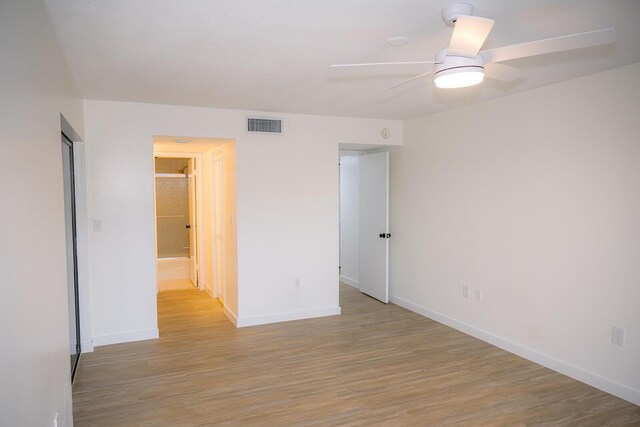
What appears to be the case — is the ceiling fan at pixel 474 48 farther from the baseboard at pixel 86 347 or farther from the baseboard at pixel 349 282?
the baseboard at pixel 349 282

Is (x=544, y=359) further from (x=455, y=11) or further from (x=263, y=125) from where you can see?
(x=263, y=125)

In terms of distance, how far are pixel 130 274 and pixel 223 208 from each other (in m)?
1.54

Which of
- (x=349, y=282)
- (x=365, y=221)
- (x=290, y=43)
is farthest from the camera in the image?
(x=349, y=282)

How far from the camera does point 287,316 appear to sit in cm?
524

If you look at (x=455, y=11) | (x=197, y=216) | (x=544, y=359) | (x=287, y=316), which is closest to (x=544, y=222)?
(x=544, y=359)

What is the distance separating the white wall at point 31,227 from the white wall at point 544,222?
3819 mm

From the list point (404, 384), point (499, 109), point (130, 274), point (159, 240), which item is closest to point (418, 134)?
point (499, 109)

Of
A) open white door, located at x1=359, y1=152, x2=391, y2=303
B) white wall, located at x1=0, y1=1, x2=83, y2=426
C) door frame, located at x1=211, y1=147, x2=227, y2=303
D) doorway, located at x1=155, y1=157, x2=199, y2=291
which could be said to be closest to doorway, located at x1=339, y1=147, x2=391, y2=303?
open white door, located at x1=359, y1=152, x2=391, y2=303

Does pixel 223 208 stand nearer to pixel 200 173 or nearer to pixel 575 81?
pixel 200 173

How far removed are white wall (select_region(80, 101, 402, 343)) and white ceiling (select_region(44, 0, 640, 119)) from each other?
0.51 metres

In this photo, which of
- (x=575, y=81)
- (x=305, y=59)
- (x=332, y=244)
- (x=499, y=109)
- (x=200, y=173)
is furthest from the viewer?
(x=200, y=173)

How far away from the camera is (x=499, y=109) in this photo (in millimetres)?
4289

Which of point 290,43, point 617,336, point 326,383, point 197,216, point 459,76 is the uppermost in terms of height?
point 290,43

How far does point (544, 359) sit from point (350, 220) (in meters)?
3.93
